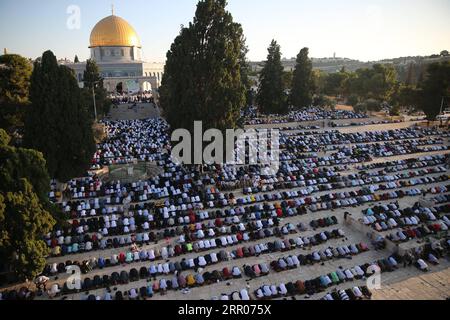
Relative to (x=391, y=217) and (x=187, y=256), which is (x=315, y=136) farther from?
(x=187, y=256)

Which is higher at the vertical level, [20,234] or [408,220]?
[20,234]

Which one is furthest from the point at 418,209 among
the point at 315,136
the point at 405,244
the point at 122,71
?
the point at 122,71

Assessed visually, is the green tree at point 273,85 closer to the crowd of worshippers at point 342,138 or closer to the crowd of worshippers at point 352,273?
the crowd of worshippers at point 342,138

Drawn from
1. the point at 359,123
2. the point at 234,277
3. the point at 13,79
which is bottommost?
the point at 234,277

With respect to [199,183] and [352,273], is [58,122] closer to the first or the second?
[199,183]

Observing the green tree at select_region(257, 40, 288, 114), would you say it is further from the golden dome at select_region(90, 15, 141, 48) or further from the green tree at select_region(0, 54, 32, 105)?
the golden dome at select_region(90, 15, 141, 48)

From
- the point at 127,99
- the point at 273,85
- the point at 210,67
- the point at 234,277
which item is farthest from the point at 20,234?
the point at 127,99
